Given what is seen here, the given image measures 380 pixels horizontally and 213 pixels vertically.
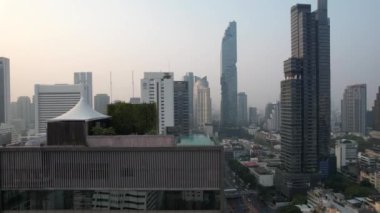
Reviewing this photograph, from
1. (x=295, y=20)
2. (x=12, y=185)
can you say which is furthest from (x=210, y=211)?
(x=295, y=20)

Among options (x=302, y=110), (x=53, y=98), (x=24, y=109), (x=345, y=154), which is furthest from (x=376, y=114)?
(x=24, y=109)

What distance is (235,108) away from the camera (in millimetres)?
124375

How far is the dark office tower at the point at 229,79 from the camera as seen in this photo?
121125 millimetres

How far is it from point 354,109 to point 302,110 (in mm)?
39267

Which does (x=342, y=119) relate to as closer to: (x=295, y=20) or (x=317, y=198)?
(x=295, y=20)

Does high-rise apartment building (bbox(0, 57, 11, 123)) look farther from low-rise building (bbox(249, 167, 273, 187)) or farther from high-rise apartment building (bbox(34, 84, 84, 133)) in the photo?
low-rise building (bbox(249, 167, 273, 187))

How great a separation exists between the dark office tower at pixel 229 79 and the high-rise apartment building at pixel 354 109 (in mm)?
36970

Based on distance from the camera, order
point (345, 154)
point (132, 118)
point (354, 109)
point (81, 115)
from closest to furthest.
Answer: point (81, 115) < point (132, 118) < point (345, 154) < point (354, 109)

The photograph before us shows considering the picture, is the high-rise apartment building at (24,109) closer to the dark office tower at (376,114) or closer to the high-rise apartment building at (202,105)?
the high-rise apartment building at (202,105)

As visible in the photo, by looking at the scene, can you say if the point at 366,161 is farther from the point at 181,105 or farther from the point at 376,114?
the point at 181,105

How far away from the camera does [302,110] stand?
51.2m

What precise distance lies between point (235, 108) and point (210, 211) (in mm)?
117720

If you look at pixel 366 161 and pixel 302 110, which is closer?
→ pixel 302 110

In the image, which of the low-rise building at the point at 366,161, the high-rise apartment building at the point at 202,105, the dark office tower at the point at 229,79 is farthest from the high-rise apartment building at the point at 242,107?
the low-rise building at the point at 366,161
